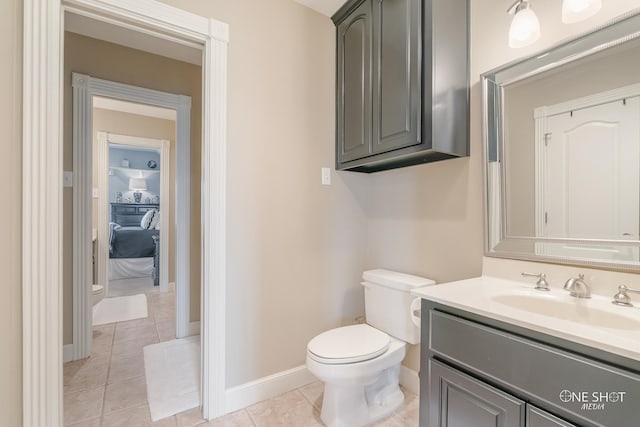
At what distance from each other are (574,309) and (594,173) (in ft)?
1.77

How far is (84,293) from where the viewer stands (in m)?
2.19

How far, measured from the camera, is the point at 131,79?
2469mm

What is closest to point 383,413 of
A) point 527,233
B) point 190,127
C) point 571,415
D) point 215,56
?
point 571,415

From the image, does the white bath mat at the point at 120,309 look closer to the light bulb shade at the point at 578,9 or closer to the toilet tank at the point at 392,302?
the toilet tank at the point at 392,302

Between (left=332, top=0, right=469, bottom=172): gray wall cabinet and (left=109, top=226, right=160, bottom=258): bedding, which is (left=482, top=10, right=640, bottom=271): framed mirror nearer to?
(left=332, top=0, right=469, bottom=172): gray wall cabinet

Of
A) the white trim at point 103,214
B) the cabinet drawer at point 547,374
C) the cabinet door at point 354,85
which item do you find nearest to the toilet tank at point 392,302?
the cabinet drawer at point 547,374

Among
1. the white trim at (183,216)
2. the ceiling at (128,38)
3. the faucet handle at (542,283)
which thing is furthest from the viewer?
the white trim at (183,216)

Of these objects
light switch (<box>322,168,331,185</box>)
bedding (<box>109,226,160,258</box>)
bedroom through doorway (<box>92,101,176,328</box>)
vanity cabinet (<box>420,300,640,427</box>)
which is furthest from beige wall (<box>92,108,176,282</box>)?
vanity cabinet (<box>420,300,640,427</box>)

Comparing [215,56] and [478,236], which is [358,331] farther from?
[215,56]

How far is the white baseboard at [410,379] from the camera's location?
179cm

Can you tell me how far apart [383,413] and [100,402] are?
1675 millimetres

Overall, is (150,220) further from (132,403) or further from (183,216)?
(132,403)

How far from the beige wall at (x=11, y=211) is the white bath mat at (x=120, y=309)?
210cm

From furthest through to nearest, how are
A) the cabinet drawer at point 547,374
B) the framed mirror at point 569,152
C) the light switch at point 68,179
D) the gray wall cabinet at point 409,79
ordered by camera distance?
the light switch at point 68,179 → the gray wall cabinet at point 409,79 → the framed mirror at point 569,152 → the cabinet drawer at point 547,374
